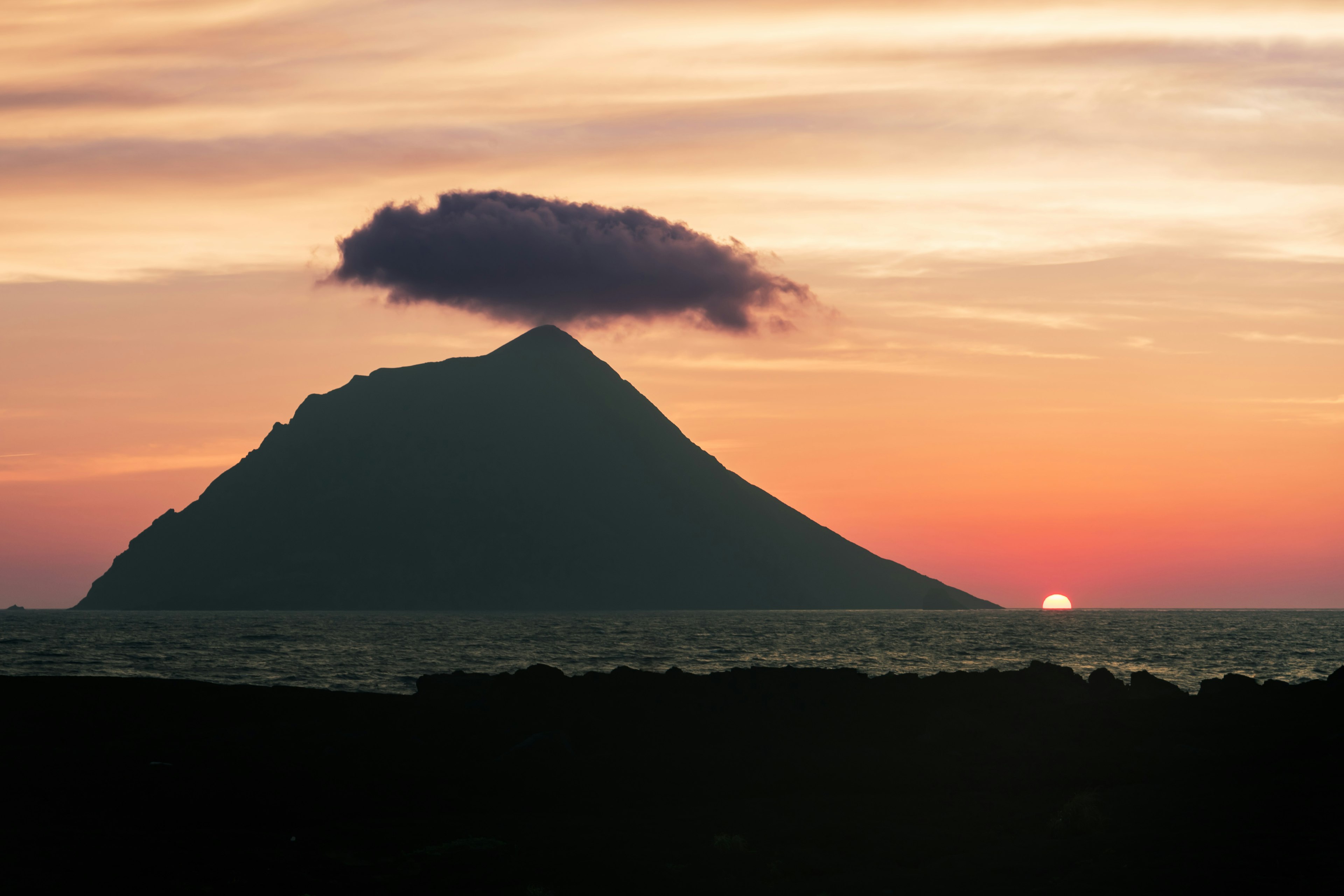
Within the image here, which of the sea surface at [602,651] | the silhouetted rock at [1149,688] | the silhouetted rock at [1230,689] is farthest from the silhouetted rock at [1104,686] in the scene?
the sea surface at [602,651]

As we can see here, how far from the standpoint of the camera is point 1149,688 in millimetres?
45250

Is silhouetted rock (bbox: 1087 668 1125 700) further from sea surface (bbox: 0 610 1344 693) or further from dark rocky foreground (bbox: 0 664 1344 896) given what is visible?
sea surface (bbox: 0 610 1344 693)

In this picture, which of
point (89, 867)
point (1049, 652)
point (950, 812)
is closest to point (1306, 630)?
point (1049, 652)

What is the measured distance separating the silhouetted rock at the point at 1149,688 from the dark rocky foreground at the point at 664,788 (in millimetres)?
1775

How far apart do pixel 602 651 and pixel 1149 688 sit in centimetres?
5726

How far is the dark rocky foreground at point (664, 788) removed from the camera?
61.8 feet

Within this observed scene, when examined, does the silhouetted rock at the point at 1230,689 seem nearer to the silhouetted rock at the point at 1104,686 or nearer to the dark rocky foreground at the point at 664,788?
the dark rocky foreground at the point at 664,788

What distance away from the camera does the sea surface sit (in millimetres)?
70500

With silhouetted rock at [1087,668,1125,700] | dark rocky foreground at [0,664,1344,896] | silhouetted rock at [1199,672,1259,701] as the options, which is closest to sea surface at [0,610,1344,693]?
silhouetted rock at [1087,668,1125,700]

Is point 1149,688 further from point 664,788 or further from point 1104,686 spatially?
point 664,788

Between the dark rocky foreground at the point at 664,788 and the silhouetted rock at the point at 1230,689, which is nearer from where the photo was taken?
the dark rocky foreground at the point at 664,788

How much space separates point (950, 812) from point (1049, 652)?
82.1 m

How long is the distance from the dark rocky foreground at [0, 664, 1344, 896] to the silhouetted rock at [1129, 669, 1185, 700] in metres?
1.78

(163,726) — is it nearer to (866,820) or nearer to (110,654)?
(866,820)
